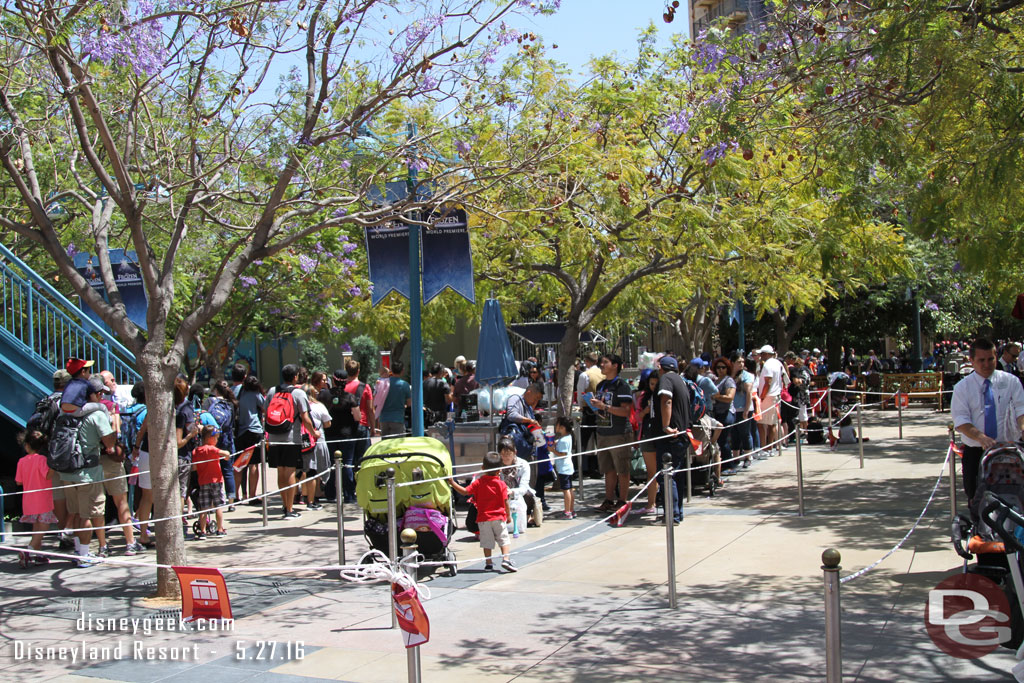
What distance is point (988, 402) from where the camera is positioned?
8.00 m

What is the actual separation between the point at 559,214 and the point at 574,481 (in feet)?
17.4

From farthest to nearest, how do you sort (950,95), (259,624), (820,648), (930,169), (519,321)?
1. (519,321)
2. (930,169)
3. (950,95)
4. (259,624)
5. (820,648)

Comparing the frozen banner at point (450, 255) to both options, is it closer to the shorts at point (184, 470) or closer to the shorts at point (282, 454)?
the shorts at point (282, 454)

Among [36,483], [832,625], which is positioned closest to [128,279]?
[36,483]

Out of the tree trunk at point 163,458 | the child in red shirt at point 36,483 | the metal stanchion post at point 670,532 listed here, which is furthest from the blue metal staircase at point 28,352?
the metal stanchion post at point 670,532

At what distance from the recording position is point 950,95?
9938mm

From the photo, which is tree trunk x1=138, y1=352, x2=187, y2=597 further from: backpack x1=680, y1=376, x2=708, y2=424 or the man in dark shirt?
backpack x1=680, y1=376, x2=708, y2=424

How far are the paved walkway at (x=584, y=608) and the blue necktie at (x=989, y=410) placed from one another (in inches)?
50.0

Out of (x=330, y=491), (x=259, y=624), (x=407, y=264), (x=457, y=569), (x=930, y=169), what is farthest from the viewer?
(x=330, y=491)

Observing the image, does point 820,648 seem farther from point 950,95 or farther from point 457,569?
point 950,95

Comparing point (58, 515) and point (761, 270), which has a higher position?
point (761, 270)

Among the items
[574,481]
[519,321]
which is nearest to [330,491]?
[574,481]

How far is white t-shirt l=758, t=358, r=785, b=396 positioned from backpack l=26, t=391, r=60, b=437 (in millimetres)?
10548

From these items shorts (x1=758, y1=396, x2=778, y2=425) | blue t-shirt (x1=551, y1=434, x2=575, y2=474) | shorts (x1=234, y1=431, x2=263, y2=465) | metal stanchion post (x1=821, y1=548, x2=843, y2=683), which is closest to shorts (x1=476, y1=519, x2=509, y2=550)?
blue t-shirt (x1=551, y1=434, x2=575, y2=474)
